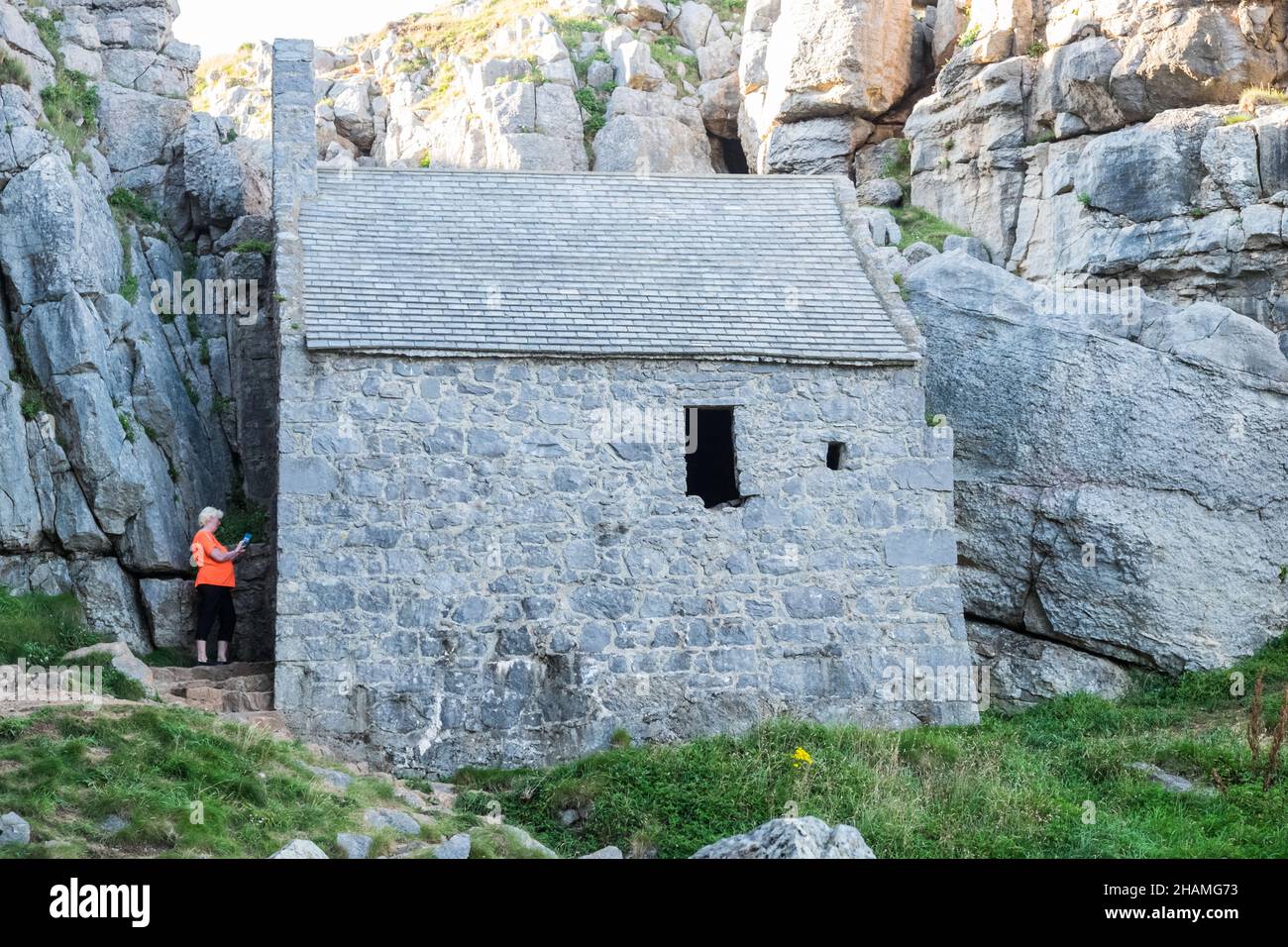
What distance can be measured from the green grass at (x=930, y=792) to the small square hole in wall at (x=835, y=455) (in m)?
3.53

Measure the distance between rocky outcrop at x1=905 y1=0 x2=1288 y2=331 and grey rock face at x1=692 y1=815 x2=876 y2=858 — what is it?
16.0 metres

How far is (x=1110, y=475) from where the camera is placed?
65.2ft

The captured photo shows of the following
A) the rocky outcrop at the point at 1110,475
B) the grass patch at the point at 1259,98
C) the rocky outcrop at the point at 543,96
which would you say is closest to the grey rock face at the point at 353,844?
the rocky outcrop at the point at 1110,475

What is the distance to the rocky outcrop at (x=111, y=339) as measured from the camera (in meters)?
18.3

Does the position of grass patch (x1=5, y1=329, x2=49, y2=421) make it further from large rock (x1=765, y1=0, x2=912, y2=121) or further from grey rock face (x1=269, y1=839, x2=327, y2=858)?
large rock (x1=765, y1=0, x2=912, y2=121)

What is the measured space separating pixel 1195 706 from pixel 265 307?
14.7 meters

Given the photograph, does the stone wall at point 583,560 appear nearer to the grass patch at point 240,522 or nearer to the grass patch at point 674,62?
the grass patch at point 240,522

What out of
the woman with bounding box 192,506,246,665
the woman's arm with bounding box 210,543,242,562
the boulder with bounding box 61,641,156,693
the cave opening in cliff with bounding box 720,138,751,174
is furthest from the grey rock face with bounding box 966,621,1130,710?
the cave opening in cliff with bounding box 720,138,751,174

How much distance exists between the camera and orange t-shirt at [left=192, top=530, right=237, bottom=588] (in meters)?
17.9

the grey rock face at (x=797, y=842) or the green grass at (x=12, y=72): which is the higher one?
the green grass at (x=12, y=72)

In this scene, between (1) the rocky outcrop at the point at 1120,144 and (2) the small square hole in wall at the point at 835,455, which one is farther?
(1) the rocky outcrop at the point at 1120,144

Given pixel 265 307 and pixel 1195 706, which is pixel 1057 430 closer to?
pixel 1195 706

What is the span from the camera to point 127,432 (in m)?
19.0

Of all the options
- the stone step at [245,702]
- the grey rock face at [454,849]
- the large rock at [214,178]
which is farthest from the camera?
the large rock at [214,178]
